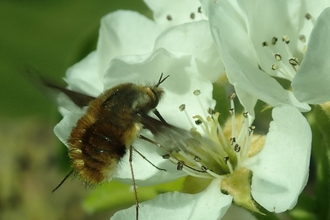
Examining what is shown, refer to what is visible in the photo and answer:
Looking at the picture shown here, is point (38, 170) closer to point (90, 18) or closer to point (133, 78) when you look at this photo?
point (90, 18)

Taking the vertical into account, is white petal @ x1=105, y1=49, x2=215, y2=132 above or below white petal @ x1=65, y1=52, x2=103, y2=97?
above

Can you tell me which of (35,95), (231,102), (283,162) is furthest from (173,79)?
(35,95)

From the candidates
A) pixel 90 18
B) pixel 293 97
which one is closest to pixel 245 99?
pixel 293 97

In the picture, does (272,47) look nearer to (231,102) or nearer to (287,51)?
(287,51)

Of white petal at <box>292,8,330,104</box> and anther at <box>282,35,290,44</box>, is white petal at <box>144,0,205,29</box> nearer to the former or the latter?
anther at <box>282,35,290,44</box>

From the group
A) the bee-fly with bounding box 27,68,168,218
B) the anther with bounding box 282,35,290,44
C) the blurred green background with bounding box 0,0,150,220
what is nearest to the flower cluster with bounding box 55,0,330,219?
the anther with bounding box 282,35,290,44

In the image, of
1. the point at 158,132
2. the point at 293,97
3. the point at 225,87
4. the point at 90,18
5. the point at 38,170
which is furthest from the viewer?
the point at 38,170

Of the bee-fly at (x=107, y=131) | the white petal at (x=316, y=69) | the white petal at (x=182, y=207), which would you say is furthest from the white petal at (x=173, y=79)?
the white petal at (x=316, y=69)
